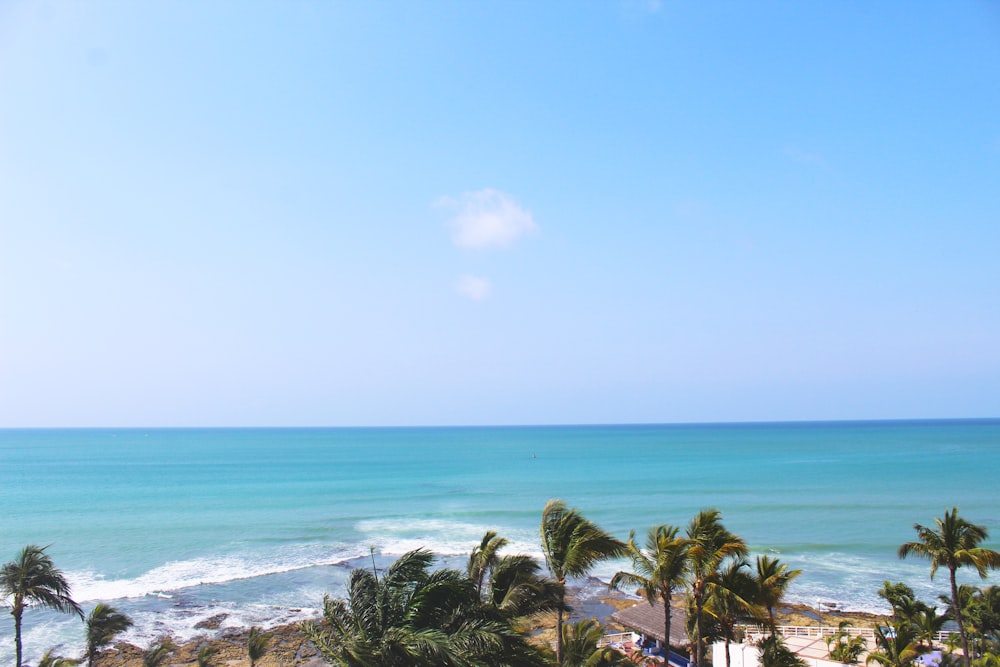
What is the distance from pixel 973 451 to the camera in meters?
137

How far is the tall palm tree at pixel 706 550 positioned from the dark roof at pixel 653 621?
11.1 metres

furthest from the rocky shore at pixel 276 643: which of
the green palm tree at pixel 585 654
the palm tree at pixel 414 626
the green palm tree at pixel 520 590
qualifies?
the palm tree at pixel 414 626

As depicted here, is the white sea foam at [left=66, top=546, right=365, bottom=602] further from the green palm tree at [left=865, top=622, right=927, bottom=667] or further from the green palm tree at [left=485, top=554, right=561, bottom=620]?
A: the green palm tree at [left=865, top=622, right=927, bottom=667]

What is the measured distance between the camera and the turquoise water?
33938 mm

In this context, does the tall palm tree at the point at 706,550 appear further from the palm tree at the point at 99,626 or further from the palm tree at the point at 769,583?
the palm tree at the point at 99,626

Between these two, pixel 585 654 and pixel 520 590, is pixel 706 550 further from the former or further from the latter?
pixel 520 590

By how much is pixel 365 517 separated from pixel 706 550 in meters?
46.8

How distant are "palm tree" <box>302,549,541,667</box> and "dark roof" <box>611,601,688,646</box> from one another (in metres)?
17.4

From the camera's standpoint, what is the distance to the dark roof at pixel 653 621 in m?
25.1

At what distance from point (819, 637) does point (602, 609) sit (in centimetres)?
1064

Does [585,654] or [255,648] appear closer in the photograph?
[585,654]

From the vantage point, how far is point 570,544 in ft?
45.4

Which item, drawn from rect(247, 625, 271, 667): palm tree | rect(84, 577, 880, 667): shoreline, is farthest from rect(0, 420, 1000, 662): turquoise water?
rect(247, 625, 271, 667): palm tree

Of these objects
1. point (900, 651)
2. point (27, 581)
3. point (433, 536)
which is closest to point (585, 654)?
point (900, 651)
